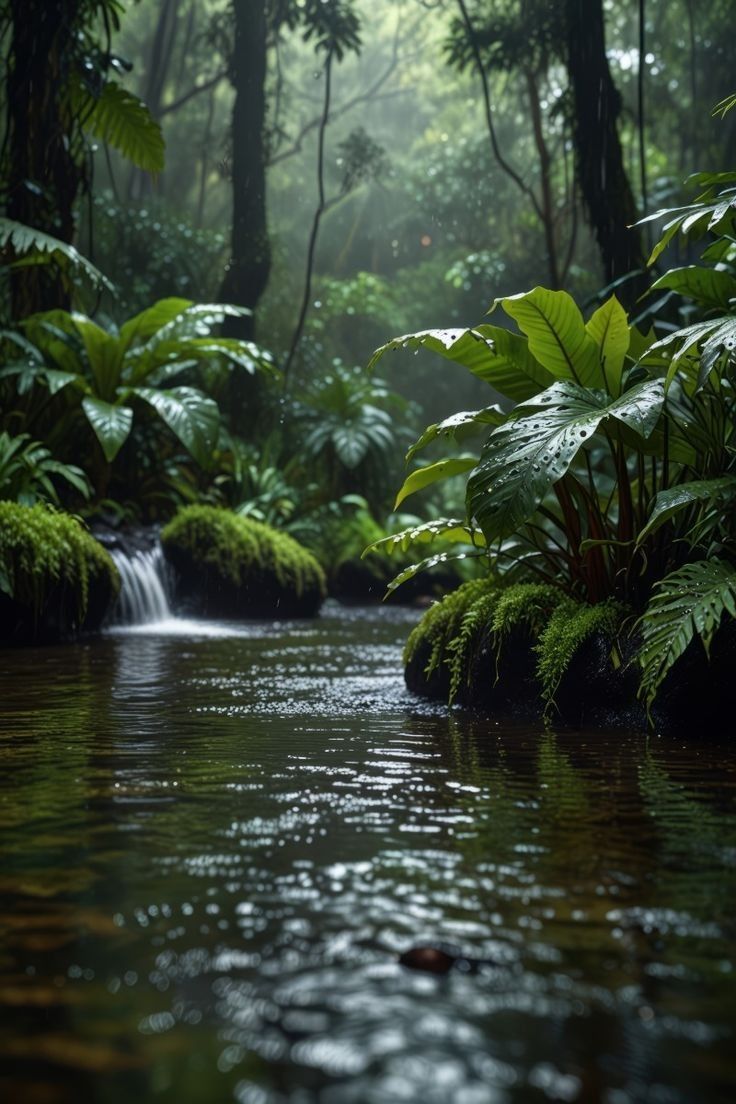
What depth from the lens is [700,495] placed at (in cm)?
415

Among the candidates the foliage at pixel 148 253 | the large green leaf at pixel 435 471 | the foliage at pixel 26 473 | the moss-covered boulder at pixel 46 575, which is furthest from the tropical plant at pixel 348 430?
the large green leaf at pixel 435 471

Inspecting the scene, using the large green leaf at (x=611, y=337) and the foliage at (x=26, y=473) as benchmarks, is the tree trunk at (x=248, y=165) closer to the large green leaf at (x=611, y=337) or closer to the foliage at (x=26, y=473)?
the foliage at (x=26, y=473)

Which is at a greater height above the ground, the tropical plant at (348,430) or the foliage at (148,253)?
the foliage at (148,253)

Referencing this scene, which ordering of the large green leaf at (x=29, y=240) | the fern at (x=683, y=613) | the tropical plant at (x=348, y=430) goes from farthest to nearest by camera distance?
the tropical plant at (x=348, y=430), the large green leaf at (x=29, y=240), the fern at (x=683, y=613)

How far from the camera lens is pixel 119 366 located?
36.0ft

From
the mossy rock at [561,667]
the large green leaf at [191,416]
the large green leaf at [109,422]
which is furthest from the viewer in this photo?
the large green leaf at [191,416]

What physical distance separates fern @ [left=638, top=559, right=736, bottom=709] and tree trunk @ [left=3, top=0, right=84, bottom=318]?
7785mm

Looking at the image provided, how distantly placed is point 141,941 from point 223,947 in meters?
0.14

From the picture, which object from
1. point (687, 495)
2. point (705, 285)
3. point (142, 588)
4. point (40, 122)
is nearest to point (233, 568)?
point (142, 588)

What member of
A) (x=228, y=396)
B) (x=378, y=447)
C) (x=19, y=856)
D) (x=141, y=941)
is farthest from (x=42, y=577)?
(x=378, y=447)

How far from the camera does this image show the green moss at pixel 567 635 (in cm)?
462

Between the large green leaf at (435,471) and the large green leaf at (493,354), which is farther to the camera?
the large green leaf at (435,471)

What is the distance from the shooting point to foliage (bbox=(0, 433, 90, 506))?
8781mm

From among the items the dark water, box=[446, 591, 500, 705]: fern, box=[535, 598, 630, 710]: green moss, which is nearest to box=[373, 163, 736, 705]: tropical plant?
box=[535, 598, 630, 710]: green moss
